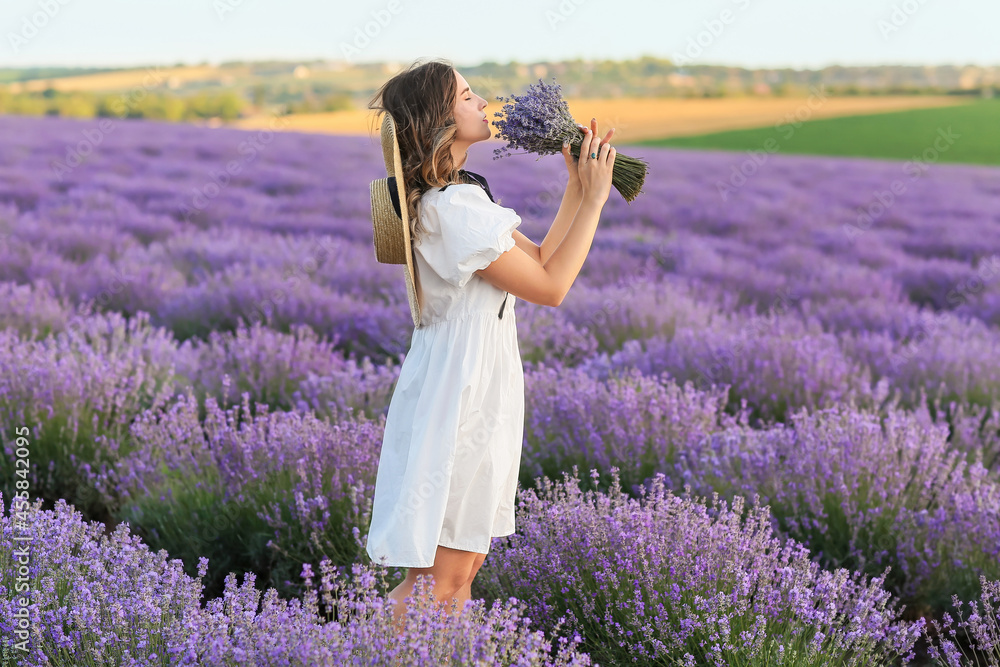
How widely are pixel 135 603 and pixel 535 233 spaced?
7.06 meters

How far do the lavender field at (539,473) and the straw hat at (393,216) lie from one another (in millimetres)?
670

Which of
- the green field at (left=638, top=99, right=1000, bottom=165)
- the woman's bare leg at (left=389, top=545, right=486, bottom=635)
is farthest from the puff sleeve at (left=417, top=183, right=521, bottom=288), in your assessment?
the green field at (left=638, top=99, right=1000, bottom=165)

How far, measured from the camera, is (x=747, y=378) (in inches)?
151

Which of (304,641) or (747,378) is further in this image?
(747,378)

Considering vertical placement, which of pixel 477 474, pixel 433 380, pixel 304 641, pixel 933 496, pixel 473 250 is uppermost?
pixel 473 250

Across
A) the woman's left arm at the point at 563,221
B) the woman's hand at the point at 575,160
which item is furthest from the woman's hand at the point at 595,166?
the woman's left arm at the point at 563,221

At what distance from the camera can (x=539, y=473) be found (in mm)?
2994

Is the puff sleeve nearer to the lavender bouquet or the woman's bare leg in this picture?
the lavender bouquet

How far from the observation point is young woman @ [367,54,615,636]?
5.67 feet

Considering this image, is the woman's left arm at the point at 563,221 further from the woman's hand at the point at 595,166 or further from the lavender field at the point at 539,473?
the lavender field at the point at 539,473

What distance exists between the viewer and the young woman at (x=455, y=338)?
5.67 feet

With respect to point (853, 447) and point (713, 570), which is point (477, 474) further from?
point (853, 447)

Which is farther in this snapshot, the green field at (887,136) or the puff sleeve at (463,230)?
the green field at (887,136)

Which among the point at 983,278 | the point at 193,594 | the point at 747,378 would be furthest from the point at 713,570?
the point at 983,278
